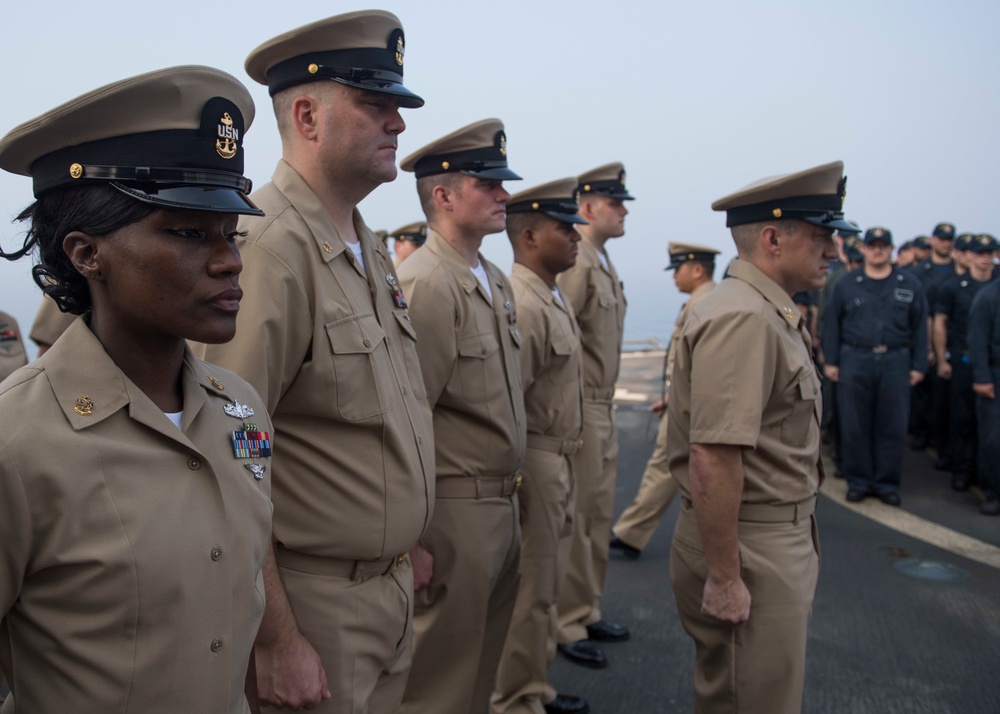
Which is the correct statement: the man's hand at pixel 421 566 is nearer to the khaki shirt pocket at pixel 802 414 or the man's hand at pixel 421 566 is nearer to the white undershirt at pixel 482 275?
the white undershirt at pixel 482 275

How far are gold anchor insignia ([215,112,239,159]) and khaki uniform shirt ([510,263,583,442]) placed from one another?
2.29 meters

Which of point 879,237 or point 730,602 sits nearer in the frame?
point 730,602

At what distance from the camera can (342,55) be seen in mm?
2363

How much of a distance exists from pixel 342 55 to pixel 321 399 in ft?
3.04

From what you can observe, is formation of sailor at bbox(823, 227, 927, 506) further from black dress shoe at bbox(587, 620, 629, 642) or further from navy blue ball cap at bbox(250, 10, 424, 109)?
navy blue ball cap at bbox(250, 10, 424, 109)

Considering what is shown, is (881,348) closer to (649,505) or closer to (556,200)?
(649,505)

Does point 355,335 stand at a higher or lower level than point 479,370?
higher

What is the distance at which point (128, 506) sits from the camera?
4.46ft

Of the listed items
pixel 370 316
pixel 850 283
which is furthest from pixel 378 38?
pixel 850 283

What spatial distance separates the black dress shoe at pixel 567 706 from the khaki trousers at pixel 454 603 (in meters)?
0.81

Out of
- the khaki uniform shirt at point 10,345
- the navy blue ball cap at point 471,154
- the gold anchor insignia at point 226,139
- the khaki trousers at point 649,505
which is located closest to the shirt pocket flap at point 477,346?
the navy blue ball cap at point 471,154

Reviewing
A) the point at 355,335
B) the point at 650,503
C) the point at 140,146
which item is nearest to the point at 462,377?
the point at 355,335

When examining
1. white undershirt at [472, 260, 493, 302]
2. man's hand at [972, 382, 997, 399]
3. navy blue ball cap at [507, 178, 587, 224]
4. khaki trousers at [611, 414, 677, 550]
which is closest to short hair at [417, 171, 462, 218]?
white undershirt at [472, 260, 493, 302]

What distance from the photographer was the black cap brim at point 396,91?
233 centimetres
